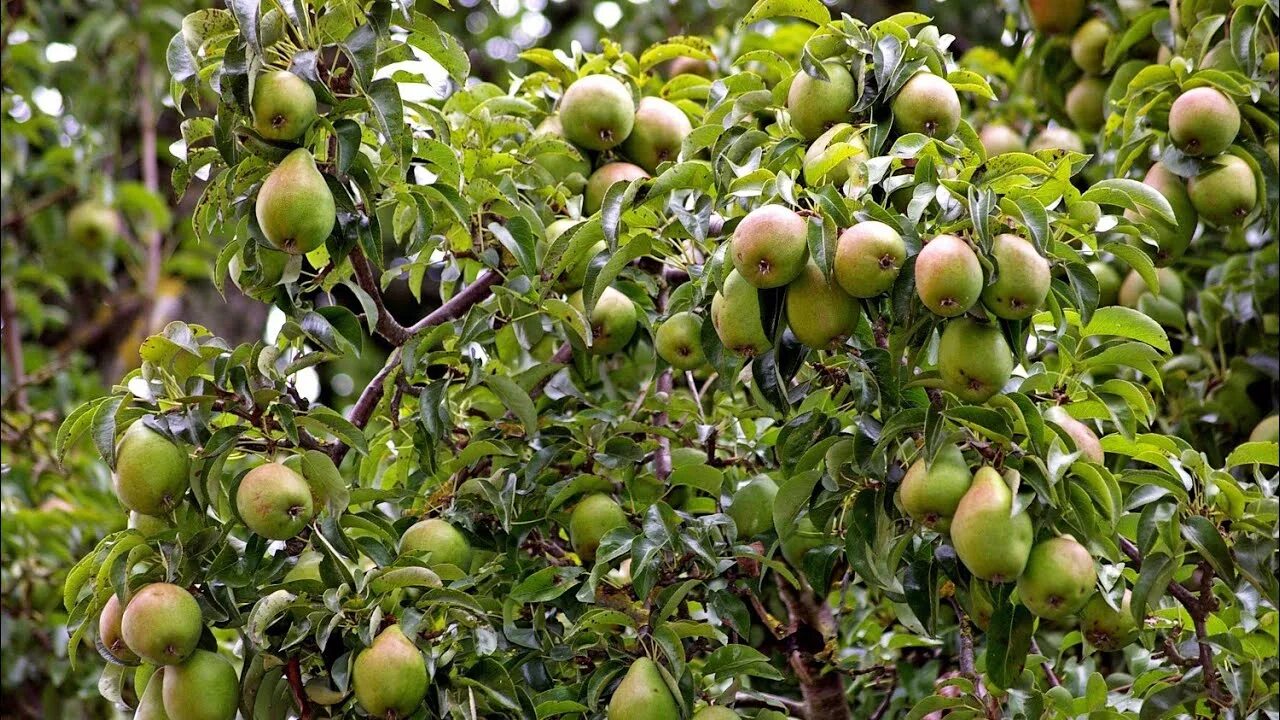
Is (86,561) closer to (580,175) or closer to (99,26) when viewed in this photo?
(580,175)

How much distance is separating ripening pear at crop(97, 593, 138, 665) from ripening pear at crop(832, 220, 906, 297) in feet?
3.14

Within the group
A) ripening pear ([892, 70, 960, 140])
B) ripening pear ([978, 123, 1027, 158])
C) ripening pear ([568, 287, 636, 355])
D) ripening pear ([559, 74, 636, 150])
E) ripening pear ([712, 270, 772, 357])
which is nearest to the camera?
ripening pear ([712, 270, 772, 357])

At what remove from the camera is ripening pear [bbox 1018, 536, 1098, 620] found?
156 centimetres

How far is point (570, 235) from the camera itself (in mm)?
1896

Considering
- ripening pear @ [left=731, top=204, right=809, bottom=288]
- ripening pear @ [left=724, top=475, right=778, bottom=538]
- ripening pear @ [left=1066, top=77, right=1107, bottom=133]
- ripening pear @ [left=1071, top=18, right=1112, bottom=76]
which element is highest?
ripening pear @ [left=731, top=204, right=809, bottom=288]

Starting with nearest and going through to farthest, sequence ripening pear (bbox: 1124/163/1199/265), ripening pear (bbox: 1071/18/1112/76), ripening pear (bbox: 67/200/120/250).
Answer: ripening pear (bbox: 1124/163/1199/265) → ripening pear (bbox: 1071/18/1112/76) → ripening pear (bbox: 67/200/120/250)

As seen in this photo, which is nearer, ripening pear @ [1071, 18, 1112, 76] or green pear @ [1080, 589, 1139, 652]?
green pear @ [1080, 589, 1139, 652]

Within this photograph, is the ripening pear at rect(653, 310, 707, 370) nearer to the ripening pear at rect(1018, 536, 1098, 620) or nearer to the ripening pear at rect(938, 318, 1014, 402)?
the ripening pear at rect(938, 318, 1014, 402)

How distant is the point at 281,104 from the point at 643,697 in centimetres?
81

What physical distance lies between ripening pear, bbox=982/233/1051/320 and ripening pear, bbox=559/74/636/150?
793 millimetres

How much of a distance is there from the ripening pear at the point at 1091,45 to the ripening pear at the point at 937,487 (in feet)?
4.80

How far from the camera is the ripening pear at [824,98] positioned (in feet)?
5.79

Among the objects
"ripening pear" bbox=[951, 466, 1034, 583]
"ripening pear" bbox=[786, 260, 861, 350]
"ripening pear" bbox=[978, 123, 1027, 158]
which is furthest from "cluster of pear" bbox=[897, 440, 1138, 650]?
"ripening pear" bbox=[978, 123, 1027, 158]

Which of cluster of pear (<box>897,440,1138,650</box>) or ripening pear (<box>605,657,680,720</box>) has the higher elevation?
cluster of pear (<box>897,440,1138,650</box>)
